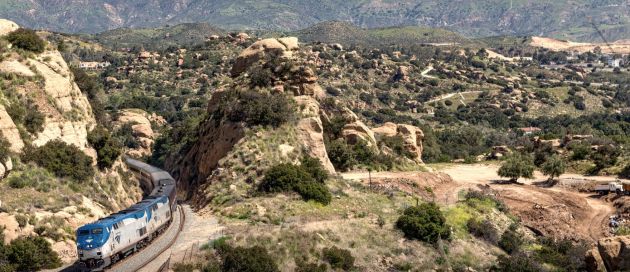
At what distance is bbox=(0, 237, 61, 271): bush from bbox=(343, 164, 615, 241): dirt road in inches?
1221

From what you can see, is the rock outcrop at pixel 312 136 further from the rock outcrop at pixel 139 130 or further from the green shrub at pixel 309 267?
the rock outcrop at pixel 139 130

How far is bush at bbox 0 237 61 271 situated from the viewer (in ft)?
96.4

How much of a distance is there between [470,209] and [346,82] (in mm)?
102264

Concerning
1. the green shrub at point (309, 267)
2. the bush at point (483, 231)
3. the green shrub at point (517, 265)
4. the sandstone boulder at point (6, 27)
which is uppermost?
the sandstone boulder at point (6, 27)

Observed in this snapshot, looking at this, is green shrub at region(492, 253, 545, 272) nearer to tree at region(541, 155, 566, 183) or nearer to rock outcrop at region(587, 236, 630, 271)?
rock outcrop at region(587, 236, 630, 271)

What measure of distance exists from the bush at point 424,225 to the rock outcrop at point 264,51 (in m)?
28.1

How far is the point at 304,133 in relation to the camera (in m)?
52.8

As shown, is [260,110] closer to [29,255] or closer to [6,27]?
[6,27]

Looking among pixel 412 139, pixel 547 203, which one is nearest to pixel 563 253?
pixel 547 203

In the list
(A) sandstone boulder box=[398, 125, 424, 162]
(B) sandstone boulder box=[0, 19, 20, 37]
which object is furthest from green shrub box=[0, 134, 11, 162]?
(A) sandstone boulder box=[398, 125, 424, 162]

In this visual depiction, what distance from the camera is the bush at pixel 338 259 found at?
3325 cm

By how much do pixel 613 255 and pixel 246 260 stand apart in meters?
19.6

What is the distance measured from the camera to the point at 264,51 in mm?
64312

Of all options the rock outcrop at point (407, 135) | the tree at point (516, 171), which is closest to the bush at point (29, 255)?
the rock outcrop at point (407, 135)
